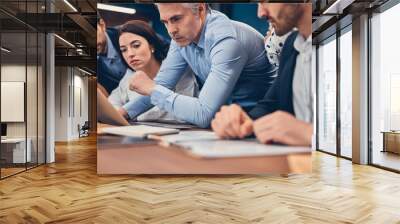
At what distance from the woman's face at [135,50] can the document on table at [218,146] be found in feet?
4.15

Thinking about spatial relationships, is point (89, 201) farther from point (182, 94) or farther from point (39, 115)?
point (39, 115)

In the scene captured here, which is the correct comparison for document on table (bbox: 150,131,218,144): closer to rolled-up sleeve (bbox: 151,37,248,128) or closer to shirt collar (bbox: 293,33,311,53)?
rolled-up sleeve (bbox: 151,37,248,128)

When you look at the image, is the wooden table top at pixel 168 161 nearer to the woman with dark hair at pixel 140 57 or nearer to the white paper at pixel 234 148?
the white paper at pixel 234 148

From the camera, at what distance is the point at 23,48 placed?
709 cm

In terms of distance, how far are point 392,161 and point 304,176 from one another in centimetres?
226

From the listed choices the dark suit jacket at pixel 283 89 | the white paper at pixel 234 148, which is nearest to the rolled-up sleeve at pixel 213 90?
the white paper at pixel 234 148

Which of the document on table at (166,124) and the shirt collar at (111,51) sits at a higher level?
the shirt collar at (111,51)

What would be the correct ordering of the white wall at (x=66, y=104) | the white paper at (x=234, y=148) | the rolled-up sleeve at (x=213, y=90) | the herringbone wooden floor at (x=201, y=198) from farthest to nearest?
the white wall at (x=66, y=104), the rolled-up sleeve at (x=213, y=90), the white paper at (x=234, y=148), the herringbone wooden floor at (x=201, y=198)

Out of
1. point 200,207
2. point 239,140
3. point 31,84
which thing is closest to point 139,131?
point 239,140

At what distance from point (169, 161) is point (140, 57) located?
174 centimetres

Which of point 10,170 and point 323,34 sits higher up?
point 323,34

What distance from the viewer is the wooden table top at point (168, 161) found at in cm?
612

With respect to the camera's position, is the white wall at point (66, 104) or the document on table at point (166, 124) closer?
the document on table at point (166, 124)

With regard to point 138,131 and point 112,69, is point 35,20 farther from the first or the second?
point 138,131
